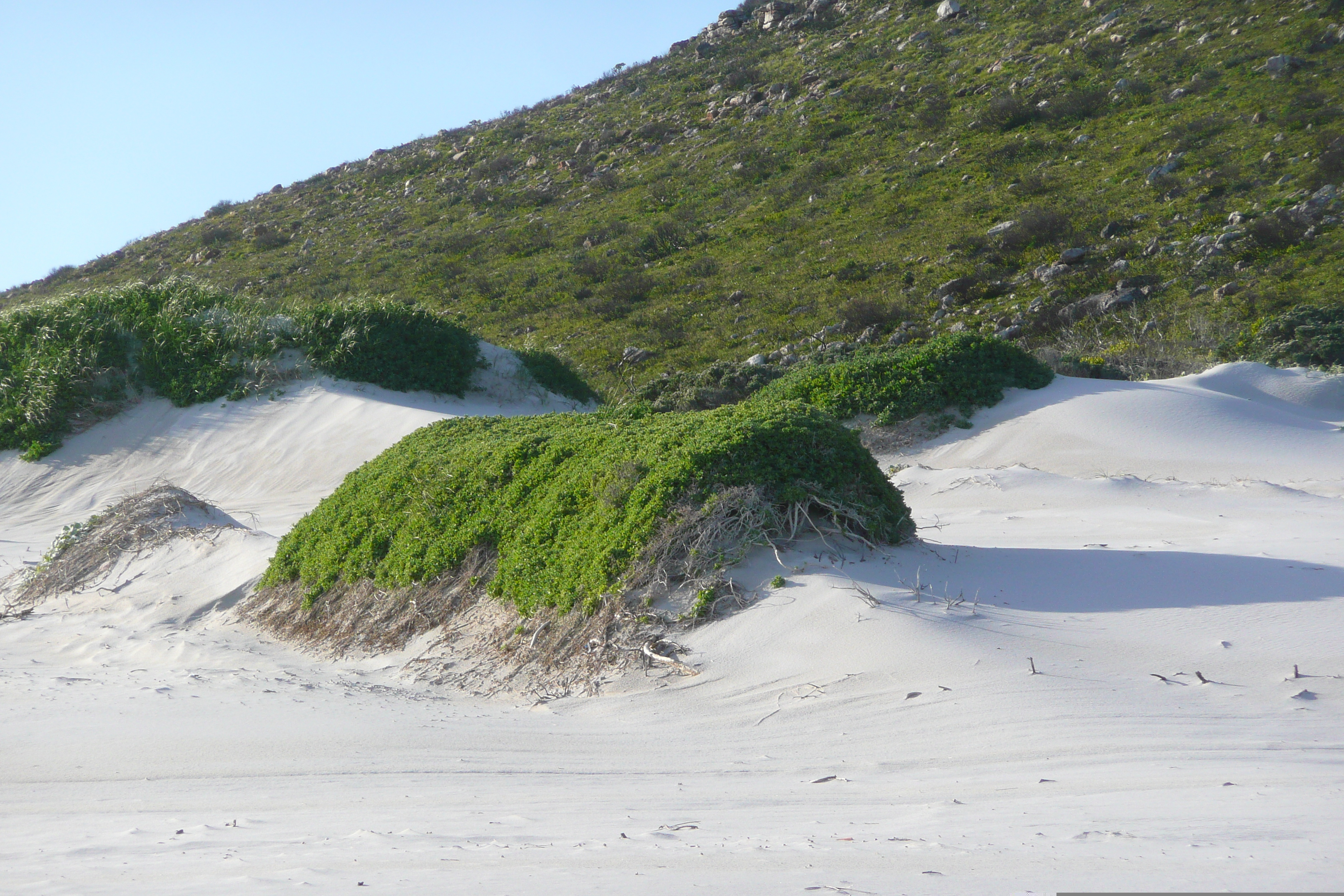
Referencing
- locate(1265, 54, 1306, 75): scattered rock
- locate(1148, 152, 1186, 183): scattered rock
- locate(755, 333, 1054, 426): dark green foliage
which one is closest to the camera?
locate(755, 333, 1054, 426): dark green foliage

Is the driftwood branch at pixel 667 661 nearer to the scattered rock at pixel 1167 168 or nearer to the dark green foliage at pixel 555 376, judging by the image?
the dark green foliage at pixel 555 376

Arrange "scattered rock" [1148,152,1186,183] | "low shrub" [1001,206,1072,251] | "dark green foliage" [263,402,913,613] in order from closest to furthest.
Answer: "dark green foliage" [263,402,913,613] → "low shrub" [1001,206,1072,251] → "scattered rock" [1148,152,1186,183]

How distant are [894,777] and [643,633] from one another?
2.04m

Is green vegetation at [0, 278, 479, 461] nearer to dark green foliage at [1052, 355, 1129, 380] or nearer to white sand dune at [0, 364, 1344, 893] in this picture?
white sand dune at [0, 364, 1344, 893]

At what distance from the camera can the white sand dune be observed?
9.39 feet

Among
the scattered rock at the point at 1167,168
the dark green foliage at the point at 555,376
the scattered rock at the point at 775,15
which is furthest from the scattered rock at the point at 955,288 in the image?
the scattered rock at the point at 775,15

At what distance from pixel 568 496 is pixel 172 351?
41.3ft

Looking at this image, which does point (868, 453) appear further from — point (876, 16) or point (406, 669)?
point (876, 16)

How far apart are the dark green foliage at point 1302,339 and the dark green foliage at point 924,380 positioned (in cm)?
482

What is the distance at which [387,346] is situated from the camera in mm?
16391

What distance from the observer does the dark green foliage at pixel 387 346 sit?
52.5 feet

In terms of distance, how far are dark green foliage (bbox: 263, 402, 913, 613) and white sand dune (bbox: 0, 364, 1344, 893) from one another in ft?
2.02

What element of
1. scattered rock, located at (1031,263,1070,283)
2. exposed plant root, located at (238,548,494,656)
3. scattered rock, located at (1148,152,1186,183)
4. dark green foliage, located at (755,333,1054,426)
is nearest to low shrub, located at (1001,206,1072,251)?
scattered rock, located at (1031,263,1070,283)

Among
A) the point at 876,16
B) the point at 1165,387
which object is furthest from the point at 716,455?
the point at 876,16
